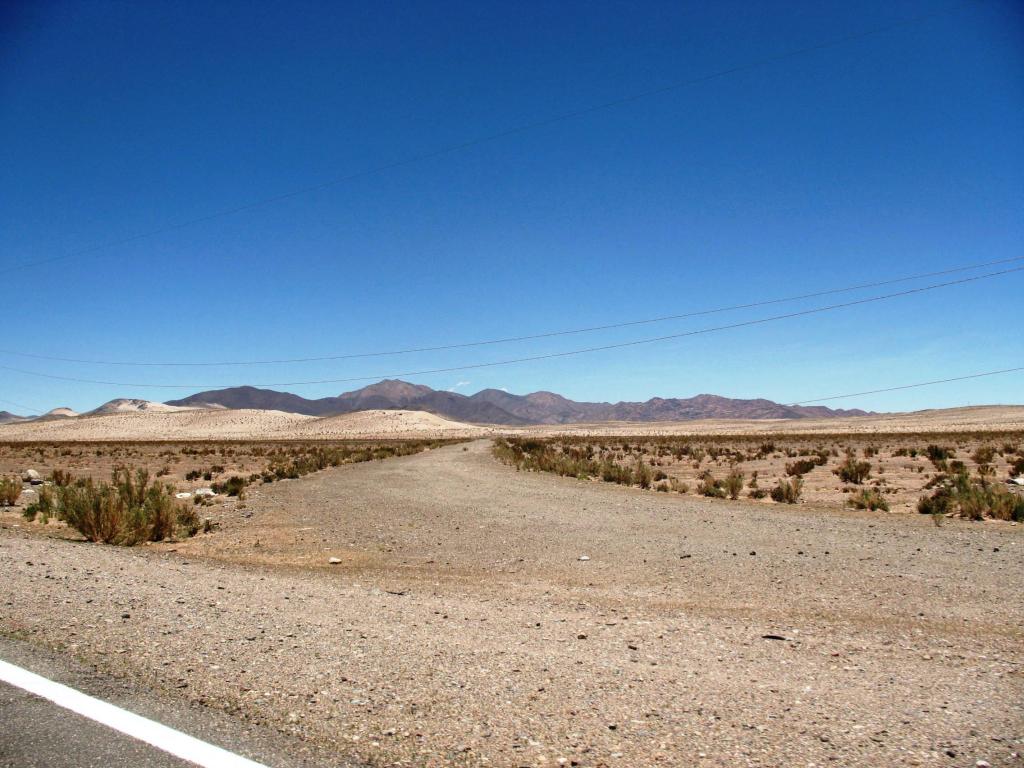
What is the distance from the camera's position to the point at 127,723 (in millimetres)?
3967

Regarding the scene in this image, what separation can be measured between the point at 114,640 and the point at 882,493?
2146 centimetres

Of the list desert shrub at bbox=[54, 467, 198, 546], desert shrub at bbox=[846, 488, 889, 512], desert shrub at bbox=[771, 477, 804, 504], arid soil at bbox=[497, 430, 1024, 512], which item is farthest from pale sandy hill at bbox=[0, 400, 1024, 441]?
desert shrub at bbox=[54, 467, 198, 546]

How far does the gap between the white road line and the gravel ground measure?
44cm

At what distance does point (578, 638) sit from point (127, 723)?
3.69 meters

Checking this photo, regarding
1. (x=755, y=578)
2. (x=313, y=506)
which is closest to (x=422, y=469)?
(x=313, y=506)

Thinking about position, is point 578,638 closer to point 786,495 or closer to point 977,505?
point 977,505

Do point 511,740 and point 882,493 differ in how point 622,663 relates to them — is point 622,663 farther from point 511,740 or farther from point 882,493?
point 882,493

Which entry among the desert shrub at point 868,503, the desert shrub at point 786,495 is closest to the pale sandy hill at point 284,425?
the desert shrub at point 786,495

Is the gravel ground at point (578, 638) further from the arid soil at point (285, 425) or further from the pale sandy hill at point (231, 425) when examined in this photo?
the arid soil at point (285, 425)

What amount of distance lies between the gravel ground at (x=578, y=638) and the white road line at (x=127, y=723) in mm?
439

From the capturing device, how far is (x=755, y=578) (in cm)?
903

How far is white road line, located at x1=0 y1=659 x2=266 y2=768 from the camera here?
3.56 m

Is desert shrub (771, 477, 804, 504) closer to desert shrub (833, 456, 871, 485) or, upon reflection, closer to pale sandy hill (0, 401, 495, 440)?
desert shrub (833, 456, 871, 485)

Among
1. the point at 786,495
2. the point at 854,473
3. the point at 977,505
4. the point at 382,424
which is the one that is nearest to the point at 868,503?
the point at 977,505
